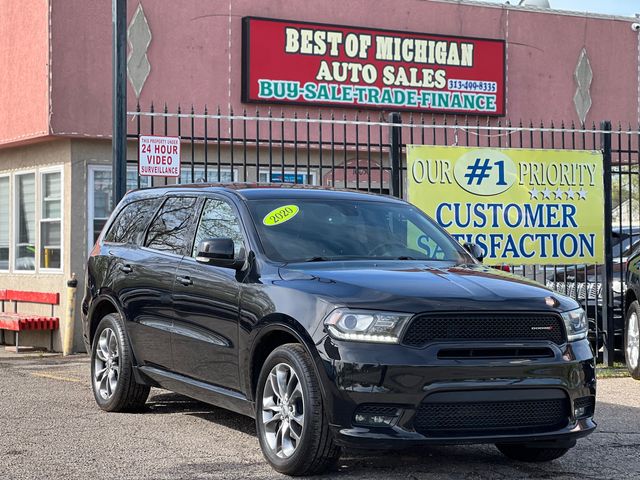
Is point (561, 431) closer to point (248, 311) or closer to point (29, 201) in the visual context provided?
point (248, 311)

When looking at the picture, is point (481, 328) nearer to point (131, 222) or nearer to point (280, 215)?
point (280, 215)

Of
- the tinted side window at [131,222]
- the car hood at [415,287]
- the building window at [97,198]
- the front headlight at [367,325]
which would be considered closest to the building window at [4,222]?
the building window at [97,198]

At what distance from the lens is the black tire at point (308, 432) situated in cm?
639

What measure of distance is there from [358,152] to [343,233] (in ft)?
25.0

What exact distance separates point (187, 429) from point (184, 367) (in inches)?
23.1

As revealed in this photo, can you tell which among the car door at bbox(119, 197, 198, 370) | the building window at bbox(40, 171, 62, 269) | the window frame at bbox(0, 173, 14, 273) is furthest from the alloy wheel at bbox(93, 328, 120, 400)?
the window frame at bbox(0, 173, 14, 273)

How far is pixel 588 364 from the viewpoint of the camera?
679 cm

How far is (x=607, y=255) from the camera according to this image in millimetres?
13281

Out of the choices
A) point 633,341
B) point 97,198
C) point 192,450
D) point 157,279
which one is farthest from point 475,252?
point 97,198

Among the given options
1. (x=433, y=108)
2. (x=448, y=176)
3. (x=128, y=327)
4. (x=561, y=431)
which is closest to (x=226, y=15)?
(x=433, y=108)

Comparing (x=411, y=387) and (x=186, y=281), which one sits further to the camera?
(x=186, y=281)

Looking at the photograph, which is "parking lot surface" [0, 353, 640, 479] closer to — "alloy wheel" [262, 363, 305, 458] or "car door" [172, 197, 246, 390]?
"alloy wheel" [262, 363, 305, 458]

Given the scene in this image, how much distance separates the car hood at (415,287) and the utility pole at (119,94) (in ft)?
17.7

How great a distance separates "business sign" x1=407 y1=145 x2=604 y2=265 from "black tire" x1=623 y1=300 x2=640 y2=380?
4.55 feet
